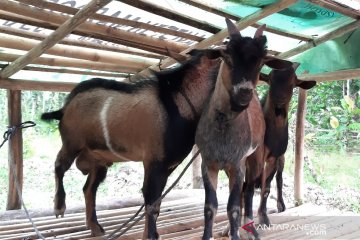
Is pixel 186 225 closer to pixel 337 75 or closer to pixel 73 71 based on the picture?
pixel 73 71

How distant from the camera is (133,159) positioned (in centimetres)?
371

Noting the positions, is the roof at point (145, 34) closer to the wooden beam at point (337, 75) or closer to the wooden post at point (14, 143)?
the wooden beam at point (337, 75)

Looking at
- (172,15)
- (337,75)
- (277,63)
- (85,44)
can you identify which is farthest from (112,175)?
(277,63)

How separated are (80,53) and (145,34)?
73 cm

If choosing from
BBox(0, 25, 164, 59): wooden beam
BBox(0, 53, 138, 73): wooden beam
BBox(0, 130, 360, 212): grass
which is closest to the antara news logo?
BBox(0, 25, 164, 59): wooden beam

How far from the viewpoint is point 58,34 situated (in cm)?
345

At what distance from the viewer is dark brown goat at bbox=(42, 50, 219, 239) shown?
336 cm

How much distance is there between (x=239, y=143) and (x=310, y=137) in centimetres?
729

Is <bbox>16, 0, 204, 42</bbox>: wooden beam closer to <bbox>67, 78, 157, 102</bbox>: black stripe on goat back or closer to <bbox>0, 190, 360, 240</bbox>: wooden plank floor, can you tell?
<bbox>67, 78, 157, 102</bbox>: black stripe on goat back

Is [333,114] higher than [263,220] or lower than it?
higher

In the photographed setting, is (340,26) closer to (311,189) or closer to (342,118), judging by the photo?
(311,189)

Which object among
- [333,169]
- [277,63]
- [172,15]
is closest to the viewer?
[277,63]

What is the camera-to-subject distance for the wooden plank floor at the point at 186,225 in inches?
152

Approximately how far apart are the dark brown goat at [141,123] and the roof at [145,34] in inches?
16.4
